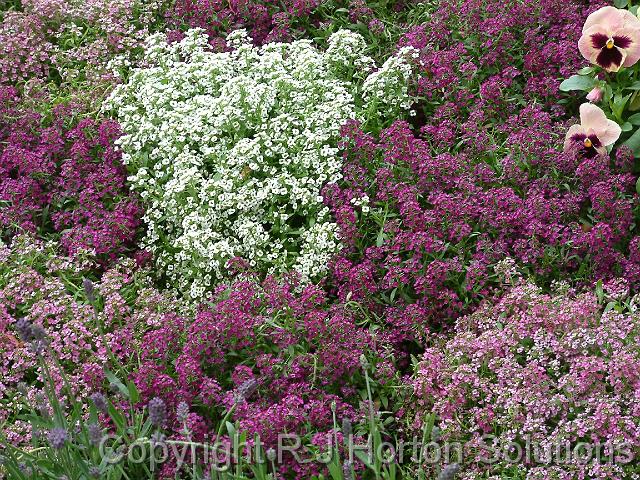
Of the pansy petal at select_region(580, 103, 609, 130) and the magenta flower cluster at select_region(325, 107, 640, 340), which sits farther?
the pansy petal at select_region(580, 103, 609, 130)

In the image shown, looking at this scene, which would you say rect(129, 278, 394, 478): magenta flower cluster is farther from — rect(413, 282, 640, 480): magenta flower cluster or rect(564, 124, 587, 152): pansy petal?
rect(564, 124, 587, 152): pansy petal

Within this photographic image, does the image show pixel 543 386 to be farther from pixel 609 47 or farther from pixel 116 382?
pixel 609 47

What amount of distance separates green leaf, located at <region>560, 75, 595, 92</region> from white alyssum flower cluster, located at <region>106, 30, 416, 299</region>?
85cm

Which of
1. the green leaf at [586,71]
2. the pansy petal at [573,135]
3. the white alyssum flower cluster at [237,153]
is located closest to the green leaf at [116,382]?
the white alyssum flower cluster at [237,153]

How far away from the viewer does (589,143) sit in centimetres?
386

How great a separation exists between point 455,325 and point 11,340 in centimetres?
184

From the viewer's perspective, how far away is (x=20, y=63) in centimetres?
521

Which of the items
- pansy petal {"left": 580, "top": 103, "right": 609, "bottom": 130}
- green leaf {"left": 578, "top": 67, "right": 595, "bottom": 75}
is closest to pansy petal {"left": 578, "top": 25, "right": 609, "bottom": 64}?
green leaf {"left": 578, "top": 67, "right": 595, "bottom": 75}

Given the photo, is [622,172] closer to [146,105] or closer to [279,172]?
[279,172]

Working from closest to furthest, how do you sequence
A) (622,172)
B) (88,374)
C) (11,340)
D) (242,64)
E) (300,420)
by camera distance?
1. (300,420)
2. (88,374)
3. (11,340)
4. (622,172)
5. (242,64)

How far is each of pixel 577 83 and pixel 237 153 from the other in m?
1.68

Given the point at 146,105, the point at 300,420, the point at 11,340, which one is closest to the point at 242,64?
the point at 146,105

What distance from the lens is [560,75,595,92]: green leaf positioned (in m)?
4.12

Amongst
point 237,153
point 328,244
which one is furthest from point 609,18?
point 237,153
